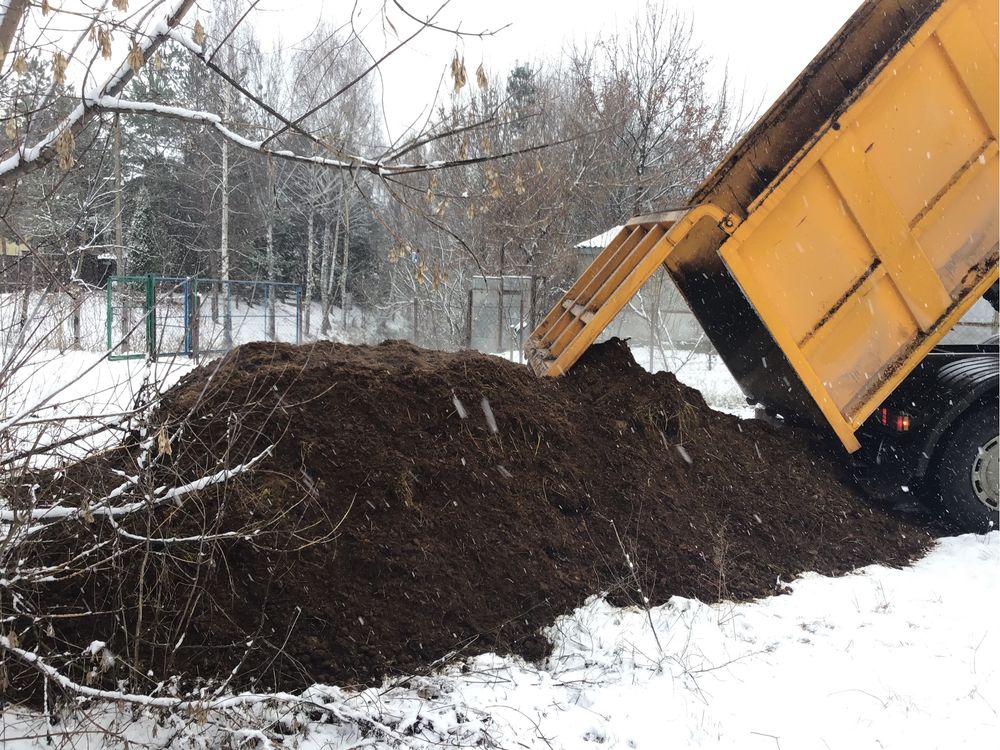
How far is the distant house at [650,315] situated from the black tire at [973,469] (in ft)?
29.0

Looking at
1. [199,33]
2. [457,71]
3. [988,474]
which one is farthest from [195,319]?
[988,474]

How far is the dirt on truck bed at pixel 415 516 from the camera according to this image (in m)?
3.33

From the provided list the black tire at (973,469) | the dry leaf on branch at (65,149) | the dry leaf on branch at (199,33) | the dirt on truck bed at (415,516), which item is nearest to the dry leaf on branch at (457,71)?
the dry leaf on branch at (199,33)

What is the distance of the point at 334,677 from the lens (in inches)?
134

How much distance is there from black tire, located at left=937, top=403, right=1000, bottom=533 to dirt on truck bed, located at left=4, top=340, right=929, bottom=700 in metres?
0.46

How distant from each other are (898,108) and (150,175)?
24.8 m

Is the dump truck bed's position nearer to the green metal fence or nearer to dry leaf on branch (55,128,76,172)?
the green metal fence

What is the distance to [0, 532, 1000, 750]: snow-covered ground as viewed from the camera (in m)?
2.97

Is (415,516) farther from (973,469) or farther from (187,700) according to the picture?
(973,469)

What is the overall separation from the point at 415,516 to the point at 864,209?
11.8 ft

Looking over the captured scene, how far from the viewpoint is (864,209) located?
4.91 meters

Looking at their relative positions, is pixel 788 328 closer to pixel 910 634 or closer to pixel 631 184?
pixel 910 634

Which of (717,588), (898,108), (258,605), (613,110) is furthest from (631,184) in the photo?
(258,605)

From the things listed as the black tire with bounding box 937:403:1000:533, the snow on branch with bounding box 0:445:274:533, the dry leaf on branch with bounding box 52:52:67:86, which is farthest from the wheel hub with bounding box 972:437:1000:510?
the dry leaf on branch with bounding box 52:52:67:86
